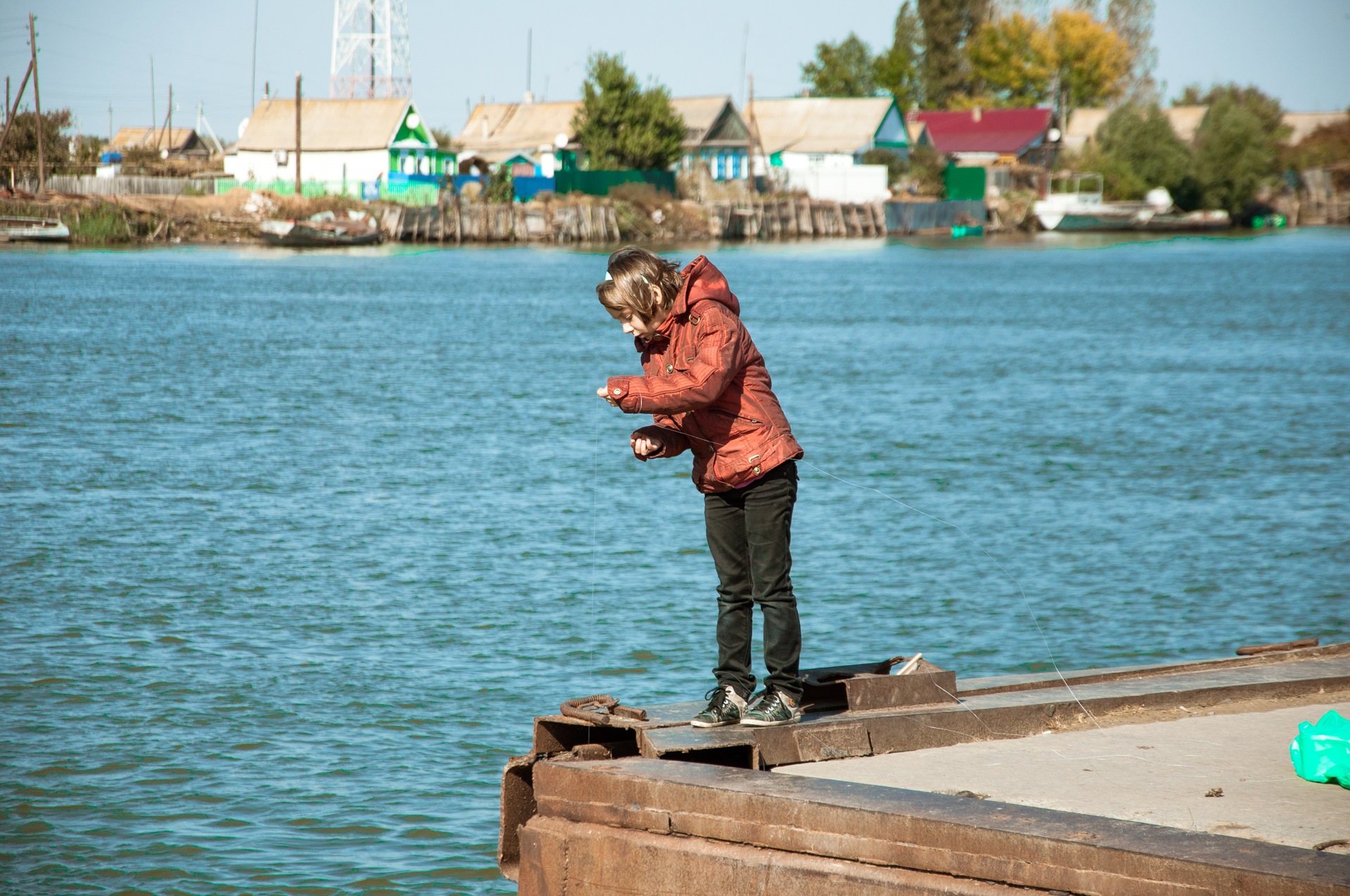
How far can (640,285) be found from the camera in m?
4.47

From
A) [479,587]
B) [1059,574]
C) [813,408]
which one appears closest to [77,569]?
[479,587]

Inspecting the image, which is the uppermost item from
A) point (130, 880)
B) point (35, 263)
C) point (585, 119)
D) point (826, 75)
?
point (826, 75)

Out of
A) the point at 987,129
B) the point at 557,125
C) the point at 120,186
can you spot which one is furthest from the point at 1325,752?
the point at 987,129

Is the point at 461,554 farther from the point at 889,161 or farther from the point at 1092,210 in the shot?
the point at 1092,210

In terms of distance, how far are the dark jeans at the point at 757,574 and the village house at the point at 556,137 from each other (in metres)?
74.7

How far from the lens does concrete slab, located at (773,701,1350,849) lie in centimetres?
382

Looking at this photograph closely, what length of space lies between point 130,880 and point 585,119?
2906 inches

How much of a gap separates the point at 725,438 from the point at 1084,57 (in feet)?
381

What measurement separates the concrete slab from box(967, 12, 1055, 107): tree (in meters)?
112

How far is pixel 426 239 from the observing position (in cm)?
7044

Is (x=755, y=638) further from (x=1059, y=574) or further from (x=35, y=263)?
(x=35, y=263)

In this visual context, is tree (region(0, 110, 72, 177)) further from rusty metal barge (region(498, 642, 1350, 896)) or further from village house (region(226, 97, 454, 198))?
rusty metal barge (region(498, 642, 1350, 896))

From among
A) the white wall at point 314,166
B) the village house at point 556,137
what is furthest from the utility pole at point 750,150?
the white wall at point 314,166

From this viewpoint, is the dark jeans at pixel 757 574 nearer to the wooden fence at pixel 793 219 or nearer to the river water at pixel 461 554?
the river water at pixel 461 554
